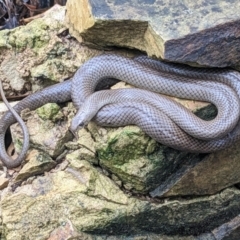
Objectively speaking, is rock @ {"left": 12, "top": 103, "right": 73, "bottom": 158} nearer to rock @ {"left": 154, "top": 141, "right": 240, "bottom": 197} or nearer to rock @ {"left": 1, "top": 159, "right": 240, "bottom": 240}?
rock @ {"left": 1, "top": 159, "right": 240, "bottom": 240}

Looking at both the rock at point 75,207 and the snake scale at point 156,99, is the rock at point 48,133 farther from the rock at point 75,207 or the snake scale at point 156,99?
the rock at point 75,207

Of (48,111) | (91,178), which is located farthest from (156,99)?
(48,111)

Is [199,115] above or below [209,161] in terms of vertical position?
above

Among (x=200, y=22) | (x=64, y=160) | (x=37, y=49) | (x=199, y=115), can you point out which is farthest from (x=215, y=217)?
(x=37, y=49)

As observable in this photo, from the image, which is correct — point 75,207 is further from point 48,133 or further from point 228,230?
point 228,230

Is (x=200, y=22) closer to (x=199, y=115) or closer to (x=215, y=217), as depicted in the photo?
(x=199, y=115)
